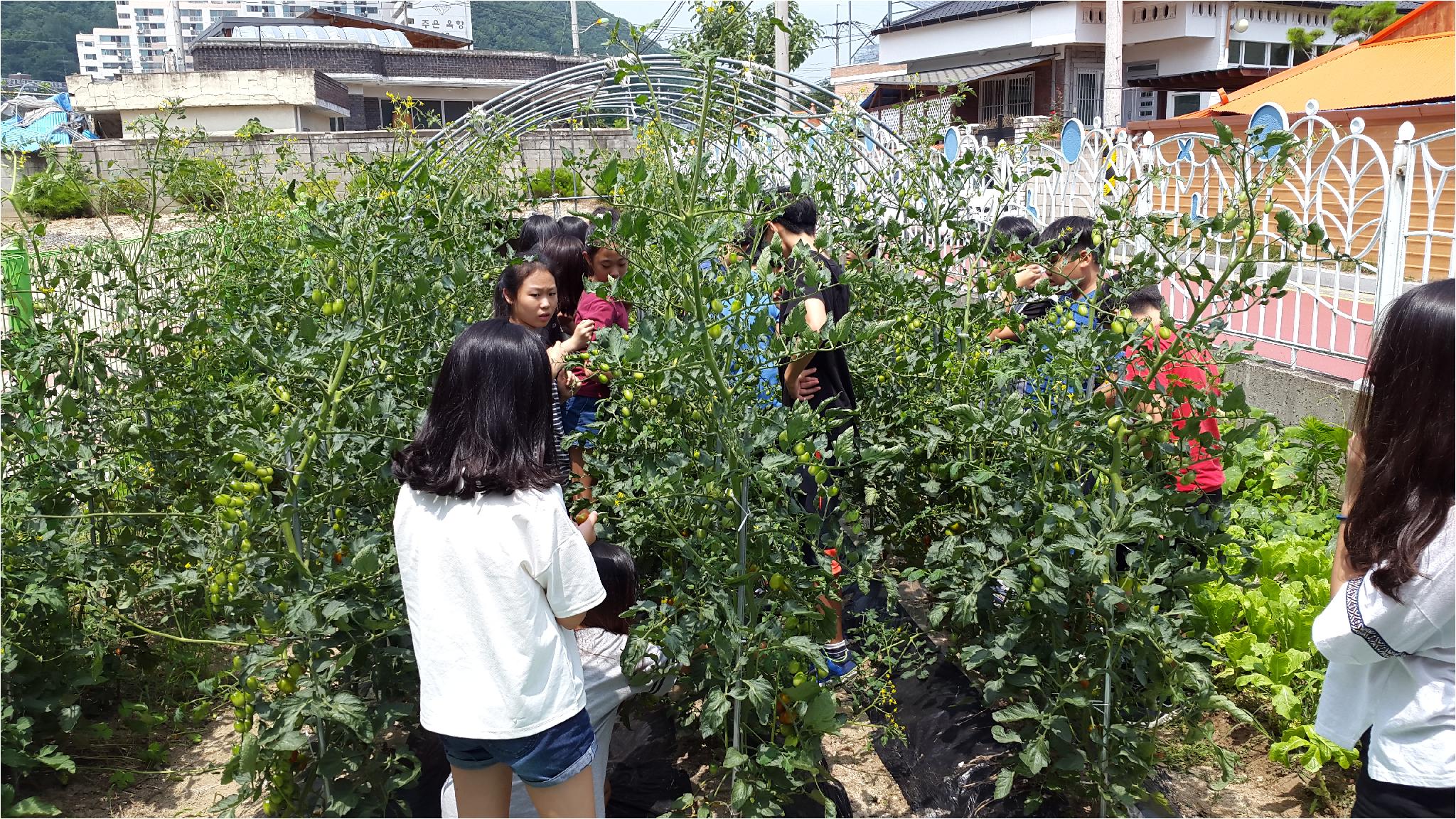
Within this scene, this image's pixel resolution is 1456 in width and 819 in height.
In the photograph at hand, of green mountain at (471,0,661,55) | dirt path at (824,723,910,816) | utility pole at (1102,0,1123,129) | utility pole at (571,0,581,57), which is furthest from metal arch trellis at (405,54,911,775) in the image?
green mountain at (471,0,661,55)

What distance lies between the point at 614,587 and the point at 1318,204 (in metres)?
3.43

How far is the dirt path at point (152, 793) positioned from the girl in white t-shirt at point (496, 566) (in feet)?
3.93

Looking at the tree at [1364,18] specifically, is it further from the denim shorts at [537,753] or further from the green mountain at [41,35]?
the green mountain at [41,35]

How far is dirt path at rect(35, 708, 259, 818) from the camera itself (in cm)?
279

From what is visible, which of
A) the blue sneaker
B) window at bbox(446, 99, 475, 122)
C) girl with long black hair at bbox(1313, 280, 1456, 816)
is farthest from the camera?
window at bbox(446, 99, 475, 122)

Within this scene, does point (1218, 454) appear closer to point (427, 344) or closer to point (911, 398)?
point (911, 398)

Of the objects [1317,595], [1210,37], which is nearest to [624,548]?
[1317,595]

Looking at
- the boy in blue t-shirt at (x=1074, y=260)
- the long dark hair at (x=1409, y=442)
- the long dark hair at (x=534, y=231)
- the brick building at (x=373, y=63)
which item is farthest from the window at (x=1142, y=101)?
the long dark hair at (x=1409, y=442)

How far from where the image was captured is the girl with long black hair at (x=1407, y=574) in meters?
1.47

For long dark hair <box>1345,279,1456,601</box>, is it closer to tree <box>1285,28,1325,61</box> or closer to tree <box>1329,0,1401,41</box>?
tree <box>1329,0,1401,41</box>

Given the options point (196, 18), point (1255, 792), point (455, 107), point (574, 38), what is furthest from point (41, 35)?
point (1255, 792)

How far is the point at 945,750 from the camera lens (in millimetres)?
2883

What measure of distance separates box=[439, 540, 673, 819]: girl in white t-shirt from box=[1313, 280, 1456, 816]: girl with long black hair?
1362 millimetres

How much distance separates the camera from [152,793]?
113 inches
